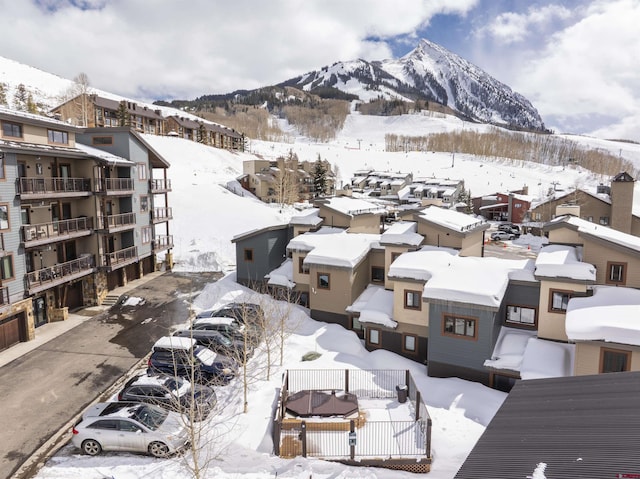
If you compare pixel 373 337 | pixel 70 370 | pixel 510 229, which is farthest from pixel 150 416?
pixel 510 229

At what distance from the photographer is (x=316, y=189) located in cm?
8306

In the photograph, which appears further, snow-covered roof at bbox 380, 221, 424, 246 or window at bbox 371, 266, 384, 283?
window at bbox 371, 266, 384, 283

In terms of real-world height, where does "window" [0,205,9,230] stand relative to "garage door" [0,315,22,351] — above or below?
above

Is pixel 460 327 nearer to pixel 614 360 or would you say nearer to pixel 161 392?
pixel 614 360

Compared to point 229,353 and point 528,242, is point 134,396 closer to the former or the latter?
point 229,353

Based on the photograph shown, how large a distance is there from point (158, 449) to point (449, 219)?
24.5 m

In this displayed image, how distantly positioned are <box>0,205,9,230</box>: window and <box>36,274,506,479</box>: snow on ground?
14.9 meters

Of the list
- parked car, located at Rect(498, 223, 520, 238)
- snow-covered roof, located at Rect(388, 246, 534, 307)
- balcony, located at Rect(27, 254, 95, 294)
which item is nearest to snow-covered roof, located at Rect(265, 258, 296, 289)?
snow-covered roof, located at Rect(388, 246, 534, 307)

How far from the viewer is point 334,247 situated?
3089 centimetres

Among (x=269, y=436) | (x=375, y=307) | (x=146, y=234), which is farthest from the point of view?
(x=146, y=234)

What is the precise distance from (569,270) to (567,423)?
16.8 metres

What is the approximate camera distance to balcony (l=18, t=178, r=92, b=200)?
2623cm

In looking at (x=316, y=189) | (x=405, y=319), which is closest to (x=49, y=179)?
(x=405, y=319)

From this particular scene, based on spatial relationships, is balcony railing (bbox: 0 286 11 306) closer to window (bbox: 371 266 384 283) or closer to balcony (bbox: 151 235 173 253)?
balcony (bbox: 151 235 173 253)
